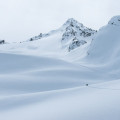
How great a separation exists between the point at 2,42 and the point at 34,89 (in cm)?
9086

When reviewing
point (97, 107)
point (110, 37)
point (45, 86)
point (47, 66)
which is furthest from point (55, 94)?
point (110, 37)

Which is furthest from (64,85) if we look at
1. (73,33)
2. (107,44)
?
(73,33)

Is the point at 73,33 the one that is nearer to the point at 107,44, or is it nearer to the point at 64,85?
the point at 107,44

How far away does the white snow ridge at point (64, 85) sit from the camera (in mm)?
7285

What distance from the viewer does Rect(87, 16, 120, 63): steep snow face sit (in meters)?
32.0

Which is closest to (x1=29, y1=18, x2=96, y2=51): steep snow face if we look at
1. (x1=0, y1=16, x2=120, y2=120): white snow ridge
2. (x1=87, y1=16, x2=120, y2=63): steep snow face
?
(x1=87, y1=16, x2=120, y2=63): steep snow face

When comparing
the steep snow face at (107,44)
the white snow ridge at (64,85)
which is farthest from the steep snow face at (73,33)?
the white snow ridge at (64,85)

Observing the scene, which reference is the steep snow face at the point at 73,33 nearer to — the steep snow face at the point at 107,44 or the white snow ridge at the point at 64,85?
the steep snow face at the point at 107,44

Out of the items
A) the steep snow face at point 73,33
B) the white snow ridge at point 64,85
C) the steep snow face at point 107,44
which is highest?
the steep snow face at point 73,33

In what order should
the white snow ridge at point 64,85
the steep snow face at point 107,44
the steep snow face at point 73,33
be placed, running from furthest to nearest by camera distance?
the steep snow face at point 73,33, the steep snow face at point 107,44, the white snow ridge at point 64,85

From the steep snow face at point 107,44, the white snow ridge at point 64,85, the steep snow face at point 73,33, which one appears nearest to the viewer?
the white snow ridge at point 64,85

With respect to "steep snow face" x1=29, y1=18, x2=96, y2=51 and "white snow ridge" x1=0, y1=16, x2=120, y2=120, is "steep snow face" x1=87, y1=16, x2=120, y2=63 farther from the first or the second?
"steep snow face" x1=29, y1=18, x2=96, y2=51

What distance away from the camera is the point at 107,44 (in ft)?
115

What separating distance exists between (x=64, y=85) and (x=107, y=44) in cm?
1908
